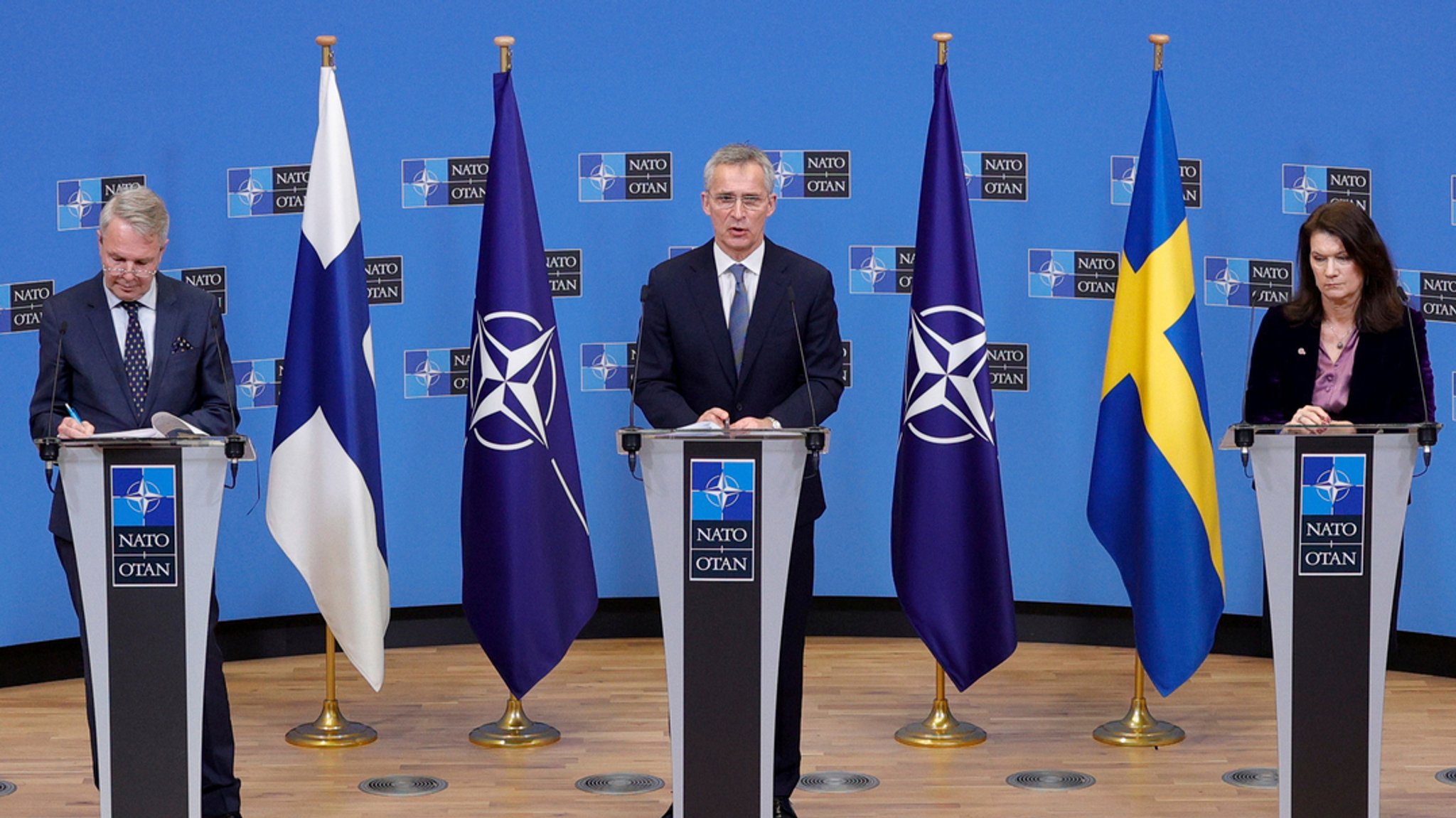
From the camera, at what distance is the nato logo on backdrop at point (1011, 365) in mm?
6496

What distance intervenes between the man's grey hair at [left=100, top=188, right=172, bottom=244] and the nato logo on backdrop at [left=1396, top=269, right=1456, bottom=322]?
432 cm

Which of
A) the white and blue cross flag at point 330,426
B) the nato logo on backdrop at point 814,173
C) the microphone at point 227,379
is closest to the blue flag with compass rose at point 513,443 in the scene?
the white and blue cross flag at point 330,426

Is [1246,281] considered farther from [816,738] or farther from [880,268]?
[816,738]

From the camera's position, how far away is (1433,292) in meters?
6.01

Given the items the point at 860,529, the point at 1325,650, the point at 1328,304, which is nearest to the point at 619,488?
the point at 860,529

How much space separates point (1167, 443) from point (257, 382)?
11.1 feet

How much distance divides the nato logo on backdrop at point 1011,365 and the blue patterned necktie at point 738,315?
2.48m

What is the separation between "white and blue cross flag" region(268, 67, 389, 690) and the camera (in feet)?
17.0

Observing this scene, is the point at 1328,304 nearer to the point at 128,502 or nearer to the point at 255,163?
the point at 128,502

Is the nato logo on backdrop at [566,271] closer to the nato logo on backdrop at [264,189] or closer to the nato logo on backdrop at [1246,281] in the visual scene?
the nato logo on backdrop at [264,189]

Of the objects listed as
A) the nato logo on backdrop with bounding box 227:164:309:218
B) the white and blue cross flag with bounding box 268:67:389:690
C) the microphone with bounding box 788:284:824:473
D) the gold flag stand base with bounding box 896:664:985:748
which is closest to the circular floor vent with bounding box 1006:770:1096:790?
the gold flag stand base with bounding box 896:664:985:748

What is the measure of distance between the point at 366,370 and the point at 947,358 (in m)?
1.85

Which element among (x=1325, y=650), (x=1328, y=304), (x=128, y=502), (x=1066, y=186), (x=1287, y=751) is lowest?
(x=1287, y=751)

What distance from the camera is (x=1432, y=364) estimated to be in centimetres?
600
